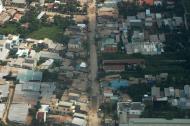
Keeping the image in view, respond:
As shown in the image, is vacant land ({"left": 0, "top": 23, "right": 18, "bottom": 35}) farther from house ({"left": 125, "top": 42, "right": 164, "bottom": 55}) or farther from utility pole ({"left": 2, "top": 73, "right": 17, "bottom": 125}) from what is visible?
house ({"left": 125, "top": 42, "right": 164, "bottom": 55})

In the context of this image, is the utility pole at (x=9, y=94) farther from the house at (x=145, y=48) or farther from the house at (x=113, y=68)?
the house at (x=145, y=48)

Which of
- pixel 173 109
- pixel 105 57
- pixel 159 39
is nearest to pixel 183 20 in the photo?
pixel 159 39

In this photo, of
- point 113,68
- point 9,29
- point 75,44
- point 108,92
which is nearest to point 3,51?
point 9,29

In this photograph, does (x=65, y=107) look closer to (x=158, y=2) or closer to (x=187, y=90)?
(x=187, y=90)

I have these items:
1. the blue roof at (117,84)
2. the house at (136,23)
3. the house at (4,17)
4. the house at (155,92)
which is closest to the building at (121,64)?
→ the blue roof at (117,84)

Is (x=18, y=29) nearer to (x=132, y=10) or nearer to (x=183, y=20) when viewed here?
(x=132, y=10)

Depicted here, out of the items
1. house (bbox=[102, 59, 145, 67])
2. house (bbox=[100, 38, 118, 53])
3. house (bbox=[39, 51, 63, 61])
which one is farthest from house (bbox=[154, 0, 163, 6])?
house (bbox=[39, 51, 63, 61])
